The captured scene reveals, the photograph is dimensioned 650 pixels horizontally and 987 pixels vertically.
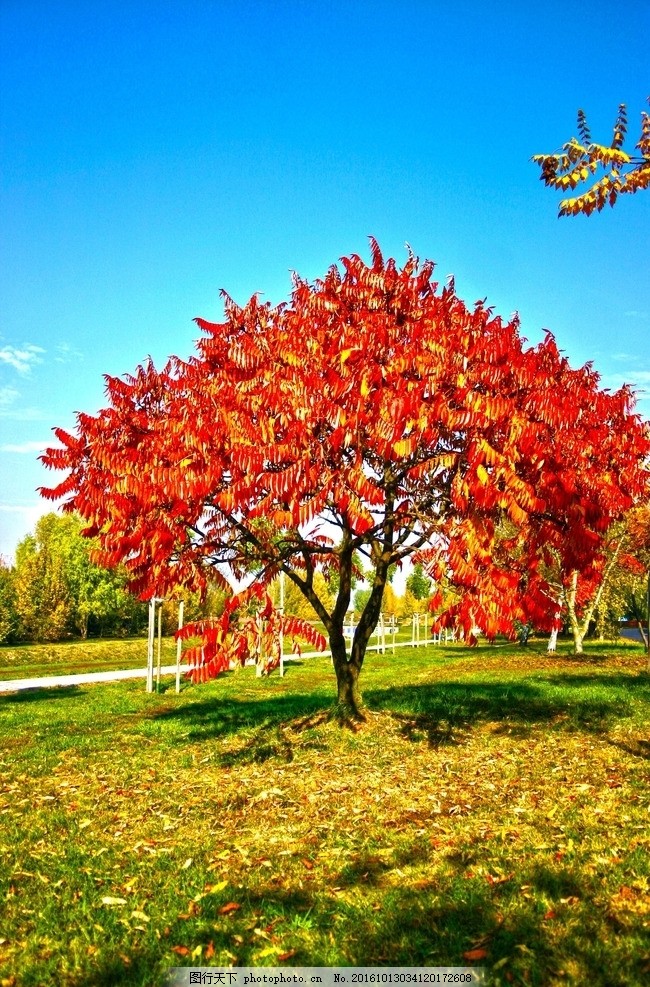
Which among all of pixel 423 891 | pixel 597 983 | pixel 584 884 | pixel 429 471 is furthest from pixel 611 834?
pixel 429 471

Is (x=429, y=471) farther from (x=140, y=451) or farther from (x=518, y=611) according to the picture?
(x=140, y=451)

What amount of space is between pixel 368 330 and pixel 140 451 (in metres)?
3.12

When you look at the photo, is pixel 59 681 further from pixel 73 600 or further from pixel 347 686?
pixel 73 600

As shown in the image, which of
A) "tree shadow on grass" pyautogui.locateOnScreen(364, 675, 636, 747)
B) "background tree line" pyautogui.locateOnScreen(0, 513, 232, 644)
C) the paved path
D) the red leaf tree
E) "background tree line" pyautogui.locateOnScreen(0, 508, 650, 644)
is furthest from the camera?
"background tree line" pyautogui.locateOnScreen(0, 513, 232, 644)

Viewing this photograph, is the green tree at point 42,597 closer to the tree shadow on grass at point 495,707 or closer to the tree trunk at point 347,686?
the tree shadow on grass at point 495,707

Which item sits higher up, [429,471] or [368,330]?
[368,330]

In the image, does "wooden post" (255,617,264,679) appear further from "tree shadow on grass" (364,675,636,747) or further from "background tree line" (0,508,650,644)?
"background tree line" (0,508,650,644)


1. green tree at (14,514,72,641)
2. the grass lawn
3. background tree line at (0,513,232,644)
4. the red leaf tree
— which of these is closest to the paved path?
the grass lawn

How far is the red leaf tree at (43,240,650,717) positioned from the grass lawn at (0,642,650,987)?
2.13m

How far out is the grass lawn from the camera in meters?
4.50

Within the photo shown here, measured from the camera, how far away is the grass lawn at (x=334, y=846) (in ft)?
14.8

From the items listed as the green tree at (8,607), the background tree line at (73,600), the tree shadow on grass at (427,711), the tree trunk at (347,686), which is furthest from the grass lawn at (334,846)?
the green tree at (8,607)

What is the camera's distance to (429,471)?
8.98 metres

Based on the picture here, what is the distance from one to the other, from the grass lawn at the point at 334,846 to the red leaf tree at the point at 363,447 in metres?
2.13
